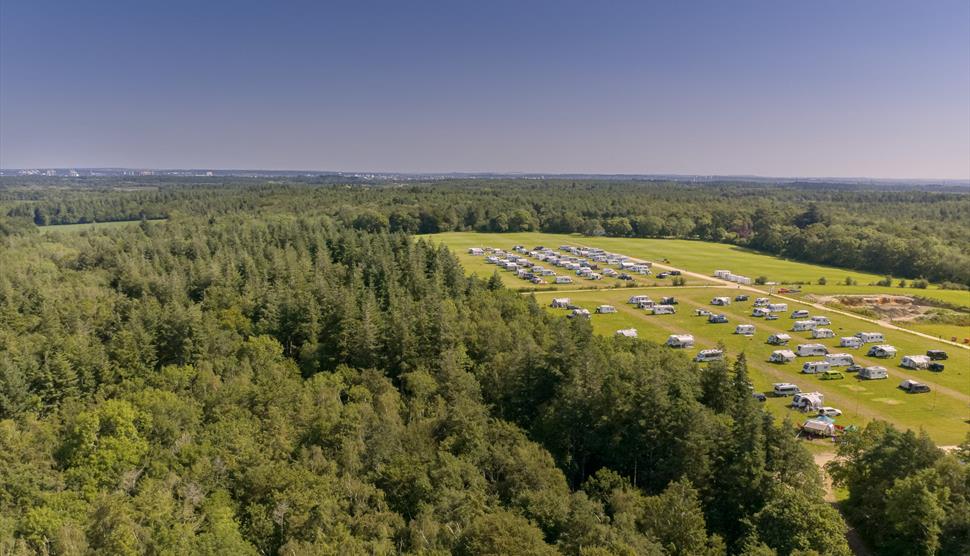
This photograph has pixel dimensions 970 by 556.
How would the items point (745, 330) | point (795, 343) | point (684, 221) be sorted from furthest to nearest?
point (684, 221)
point (745, 330)
point (795, 343)

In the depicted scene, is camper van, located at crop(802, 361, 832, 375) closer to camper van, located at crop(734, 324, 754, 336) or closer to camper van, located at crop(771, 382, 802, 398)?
camper van, located at crop(771, 382, 802, 398)

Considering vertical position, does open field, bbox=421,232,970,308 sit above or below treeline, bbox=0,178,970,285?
below

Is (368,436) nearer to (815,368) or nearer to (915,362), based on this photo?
(815,368)

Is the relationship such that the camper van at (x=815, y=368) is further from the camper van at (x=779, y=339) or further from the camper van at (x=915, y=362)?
the camper van at (x=779, y=339)

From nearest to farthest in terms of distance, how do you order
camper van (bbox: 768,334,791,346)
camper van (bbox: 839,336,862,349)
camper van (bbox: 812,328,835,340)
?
1. camper van (bbox: 839,336,862,349)
2. camper van (bbox: 768,334,791,346)
3. camper van (bbox: 812,328,835,340)

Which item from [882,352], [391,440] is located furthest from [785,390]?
[391,440]

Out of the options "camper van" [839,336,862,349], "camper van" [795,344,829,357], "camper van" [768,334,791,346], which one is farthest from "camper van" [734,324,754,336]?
"camper van" [839,336,862,349]

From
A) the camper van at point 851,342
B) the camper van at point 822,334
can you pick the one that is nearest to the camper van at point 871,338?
the camper van at point 851,342
